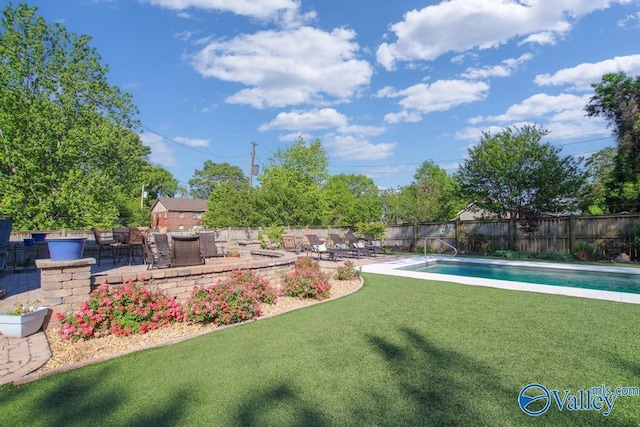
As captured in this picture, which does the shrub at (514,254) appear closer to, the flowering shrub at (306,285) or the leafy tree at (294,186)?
the flowering shrub at (306,285)

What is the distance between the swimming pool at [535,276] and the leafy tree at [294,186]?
42.9 feet

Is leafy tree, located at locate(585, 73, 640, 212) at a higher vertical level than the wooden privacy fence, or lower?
higher

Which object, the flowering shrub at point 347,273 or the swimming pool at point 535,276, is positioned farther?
the flowering shrub at point 347,273

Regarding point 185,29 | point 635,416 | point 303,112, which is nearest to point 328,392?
point 635,416

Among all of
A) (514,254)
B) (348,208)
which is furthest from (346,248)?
(348,208)

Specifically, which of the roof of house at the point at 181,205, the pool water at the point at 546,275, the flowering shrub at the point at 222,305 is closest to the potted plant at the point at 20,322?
the flowering shrub at the point at 222,305

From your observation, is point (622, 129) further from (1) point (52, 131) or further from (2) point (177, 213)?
(2) point (177, 213)

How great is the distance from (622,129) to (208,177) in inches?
2582

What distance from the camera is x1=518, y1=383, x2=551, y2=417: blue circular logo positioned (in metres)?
2.68

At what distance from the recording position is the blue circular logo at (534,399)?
8.79ft

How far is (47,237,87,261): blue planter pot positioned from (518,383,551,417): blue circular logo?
18.5ft

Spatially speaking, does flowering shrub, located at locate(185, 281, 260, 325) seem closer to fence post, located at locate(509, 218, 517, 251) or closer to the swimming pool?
the swimming pool

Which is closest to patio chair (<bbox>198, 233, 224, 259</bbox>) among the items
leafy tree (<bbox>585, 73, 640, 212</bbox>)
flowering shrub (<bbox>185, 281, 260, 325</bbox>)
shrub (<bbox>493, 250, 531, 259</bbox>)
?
flowering shrub (<bbox>185, 281, 260, 325</bbox>)

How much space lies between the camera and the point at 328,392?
297 centimetres
